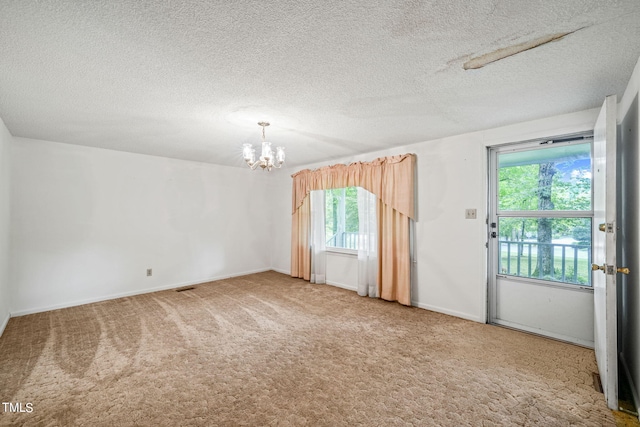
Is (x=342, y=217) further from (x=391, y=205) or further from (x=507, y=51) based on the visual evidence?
(x=507, y=51)

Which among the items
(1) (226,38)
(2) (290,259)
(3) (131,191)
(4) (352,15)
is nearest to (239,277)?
(2) (290,259)

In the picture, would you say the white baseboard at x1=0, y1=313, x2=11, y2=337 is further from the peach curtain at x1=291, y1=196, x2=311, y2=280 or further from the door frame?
the door frame

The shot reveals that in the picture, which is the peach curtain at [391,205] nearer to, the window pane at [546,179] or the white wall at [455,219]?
the white wall at [455,219]

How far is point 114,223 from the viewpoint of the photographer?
4.13 meters

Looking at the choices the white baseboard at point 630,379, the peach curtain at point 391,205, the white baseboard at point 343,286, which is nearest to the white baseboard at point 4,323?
the white baseboard at point 343,286

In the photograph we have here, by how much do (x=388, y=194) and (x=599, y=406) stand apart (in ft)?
9.19

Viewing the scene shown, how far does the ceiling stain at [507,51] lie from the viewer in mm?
1523

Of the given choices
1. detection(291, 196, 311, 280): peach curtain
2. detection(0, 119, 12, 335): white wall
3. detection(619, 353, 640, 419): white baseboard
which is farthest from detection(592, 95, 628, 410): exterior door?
detection(0, 119, 12, 335): white wall

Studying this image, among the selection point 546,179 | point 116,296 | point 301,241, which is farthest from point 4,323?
point 546,179

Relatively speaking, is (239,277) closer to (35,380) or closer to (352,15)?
(35,380)

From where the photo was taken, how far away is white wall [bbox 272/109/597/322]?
3178mm

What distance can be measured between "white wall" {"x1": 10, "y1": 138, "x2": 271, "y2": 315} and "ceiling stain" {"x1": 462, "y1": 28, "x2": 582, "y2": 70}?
181 inches

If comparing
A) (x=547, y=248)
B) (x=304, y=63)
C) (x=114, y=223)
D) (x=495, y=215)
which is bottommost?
(x=547, y=248)

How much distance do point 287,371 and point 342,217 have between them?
121 inches
